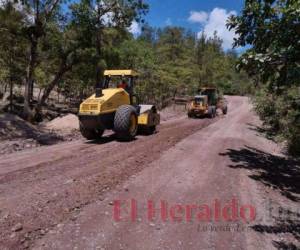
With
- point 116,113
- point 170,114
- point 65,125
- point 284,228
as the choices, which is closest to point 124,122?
point 116,113

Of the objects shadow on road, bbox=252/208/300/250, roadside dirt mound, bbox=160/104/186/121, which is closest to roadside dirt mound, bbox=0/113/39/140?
shadow on road, bbox=252/208/300/250

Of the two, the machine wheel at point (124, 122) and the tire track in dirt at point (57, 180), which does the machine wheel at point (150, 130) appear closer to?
the machine wheel at point (124, 122)

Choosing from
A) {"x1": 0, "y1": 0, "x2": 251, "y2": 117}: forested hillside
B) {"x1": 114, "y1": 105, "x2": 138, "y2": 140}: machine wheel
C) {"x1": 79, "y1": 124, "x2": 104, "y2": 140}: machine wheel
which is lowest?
{"x1": 79, "y1": 124, "x2": 104, "y2": 140}: machine wheel

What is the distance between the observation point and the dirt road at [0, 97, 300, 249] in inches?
159

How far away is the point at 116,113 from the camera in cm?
1039

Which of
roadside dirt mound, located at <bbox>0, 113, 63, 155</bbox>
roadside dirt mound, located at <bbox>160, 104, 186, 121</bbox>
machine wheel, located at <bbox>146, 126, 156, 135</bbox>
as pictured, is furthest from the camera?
roadside dirt mound, located at <bbox>160, 104, 186, 121</bbox>

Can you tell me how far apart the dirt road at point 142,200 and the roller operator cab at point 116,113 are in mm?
1287

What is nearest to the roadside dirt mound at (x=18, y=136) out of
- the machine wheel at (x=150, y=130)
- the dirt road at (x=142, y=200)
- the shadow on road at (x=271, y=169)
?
the dirt road at (x=142, y=200)

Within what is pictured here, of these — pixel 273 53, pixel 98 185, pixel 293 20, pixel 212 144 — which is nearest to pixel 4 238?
pixel 98 185

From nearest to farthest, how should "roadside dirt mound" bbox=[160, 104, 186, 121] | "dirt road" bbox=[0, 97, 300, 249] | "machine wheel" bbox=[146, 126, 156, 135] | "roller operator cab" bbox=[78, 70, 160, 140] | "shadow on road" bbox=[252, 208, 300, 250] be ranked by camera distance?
"dirt road" bbox=[0, 97, 300, 249], "shadow on road" bbox=[252, 208, 300, 250], "roller operator cab" bbox=[78, 70, 160, 140], "machine wheel" bbox=[146, 126, 156, 135], "roadside dirt mound" bbox=[160, 104, 186, 121]

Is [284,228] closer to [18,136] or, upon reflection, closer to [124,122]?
[124,122]

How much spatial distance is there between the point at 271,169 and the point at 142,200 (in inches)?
183

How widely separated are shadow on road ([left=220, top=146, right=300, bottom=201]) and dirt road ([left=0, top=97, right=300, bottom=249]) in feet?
0.12

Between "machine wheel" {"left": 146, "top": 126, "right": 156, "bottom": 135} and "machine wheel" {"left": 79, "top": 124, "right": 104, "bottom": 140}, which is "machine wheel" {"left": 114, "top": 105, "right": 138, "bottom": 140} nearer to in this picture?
"machine wheel" {"left": 79, "top": 124, "right": 104, "bottom": 140}
